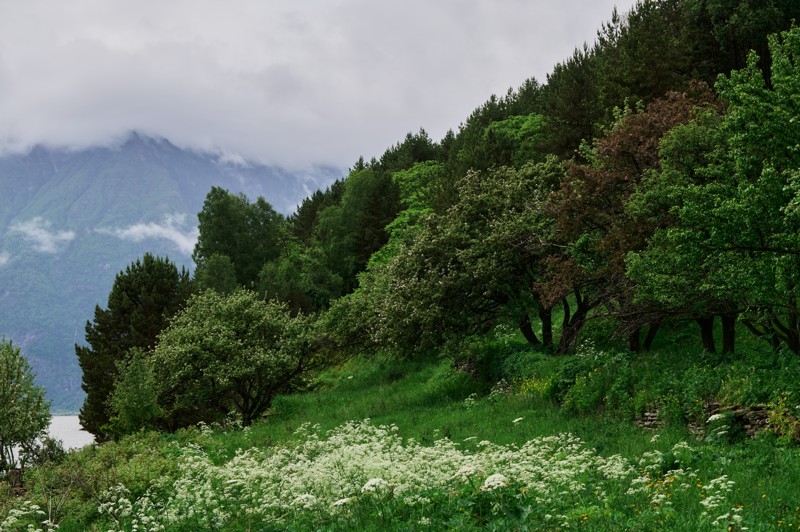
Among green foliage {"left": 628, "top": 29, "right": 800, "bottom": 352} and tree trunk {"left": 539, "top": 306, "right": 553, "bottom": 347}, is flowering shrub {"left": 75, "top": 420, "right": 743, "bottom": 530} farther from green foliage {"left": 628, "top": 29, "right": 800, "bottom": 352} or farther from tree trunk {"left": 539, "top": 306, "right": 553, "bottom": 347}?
tree trunk {"left": 539, "top": 306, "right": 553, "bottom": 347}

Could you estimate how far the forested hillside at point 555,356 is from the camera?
30.8 ft

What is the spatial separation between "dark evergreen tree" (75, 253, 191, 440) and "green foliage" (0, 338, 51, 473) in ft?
65.1

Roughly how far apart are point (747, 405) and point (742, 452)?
2.27 meters

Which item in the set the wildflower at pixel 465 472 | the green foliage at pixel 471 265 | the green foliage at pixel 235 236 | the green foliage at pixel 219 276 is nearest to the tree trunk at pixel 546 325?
the green foliage at pixel 471 265

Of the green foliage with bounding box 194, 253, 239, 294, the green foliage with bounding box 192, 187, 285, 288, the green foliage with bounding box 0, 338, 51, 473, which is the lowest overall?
the green foliage with bounding box 0, 338, 51, 473

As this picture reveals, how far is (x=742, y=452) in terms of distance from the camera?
35.4ft

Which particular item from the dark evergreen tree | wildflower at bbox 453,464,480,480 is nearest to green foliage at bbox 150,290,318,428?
the dark evergreen tree

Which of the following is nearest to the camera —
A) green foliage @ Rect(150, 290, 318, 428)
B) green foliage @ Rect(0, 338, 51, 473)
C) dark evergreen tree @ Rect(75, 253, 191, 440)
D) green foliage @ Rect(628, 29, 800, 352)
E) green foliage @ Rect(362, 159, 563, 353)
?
green foliage @ Rect(628, 29, 800, 352)

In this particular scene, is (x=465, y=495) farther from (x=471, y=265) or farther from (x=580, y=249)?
(x=471, y=265)

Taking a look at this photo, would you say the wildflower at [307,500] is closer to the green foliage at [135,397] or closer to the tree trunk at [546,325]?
the tree trunk at [546,325]

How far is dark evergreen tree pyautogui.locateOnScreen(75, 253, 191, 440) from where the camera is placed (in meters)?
44.6

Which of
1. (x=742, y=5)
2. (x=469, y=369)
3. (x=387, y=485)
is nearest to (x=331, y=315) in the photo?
(x=469, y=369)

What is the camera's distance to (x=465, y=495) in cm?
861

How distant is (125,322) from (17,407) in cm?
2602
